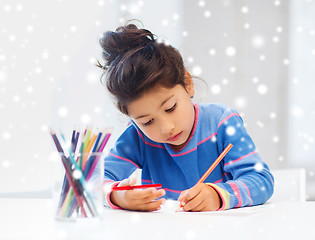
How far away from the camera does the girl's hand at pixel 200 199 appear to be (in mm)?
750

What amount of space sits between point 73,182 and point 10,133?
3.32 ft

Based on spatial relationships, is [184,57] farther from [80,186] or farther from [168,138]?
[80,186]

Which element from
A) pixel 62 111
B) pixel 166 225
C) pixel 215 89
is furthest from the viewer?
pixel 215 89

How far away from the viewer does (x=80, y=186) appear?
62 centimetres

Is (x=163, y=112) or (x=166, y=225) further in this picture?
(x=163, y=112)

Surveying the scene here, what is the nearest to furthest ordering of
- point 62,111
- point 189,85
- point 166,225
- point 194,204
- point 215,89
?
point 166,225 < point 194,204 < point 189,85 < point 62,111 < point 215,89

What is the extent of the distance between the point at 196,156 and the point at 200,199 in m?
0.31

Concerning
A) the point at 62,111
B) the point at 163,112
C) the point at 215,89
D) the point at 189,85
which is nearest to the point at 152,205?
the point at 163,112

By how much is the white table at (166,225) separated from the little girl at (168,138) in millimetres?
54

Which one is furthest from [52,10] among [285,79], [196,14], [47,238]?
[47,238]

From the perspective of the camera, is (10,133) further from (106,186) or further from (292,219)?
(292,219)

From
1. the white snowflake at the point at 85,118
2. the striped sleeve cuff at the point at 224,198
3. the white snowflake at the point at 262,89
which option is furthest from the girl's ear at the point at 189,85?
the white snowflake at the point at 262,89

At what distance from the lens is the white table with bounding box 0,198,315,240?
536mm

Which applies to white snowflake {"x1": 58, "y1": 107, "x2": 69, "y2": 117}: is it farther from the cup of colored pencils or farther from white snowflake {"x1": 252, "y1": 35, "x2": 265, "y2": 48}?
the cup of colored pencils
